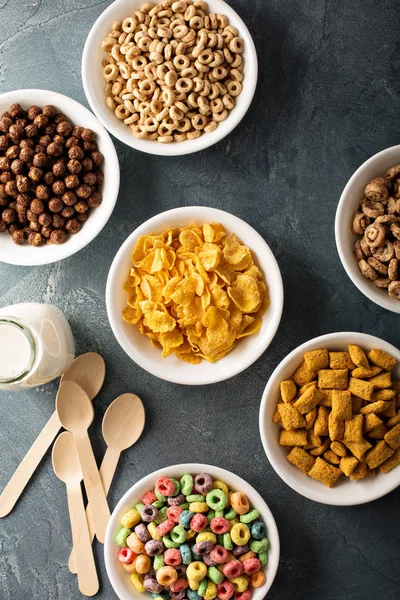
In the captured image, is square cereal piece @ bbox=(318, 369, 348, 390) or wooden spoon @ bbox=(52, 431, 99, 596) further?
wooden spoon @ bbox=(52, 431, 99, 596)

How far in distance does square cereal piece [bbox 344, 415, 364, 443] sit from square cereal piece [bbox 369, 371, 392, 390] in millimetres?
75

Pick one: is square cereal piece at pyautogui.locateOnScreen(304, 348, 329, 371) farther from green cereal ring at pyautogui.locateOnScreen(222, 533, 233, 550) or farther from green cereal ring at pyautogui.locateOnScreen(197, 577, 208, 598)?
green cereal ring at pyautogui.locateOnScreen(197, 577, 208, 598)

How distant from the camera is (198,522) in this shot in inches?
52.9

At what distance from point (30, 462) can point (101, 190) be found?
2.15ft

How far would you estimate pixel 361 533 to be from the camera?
4.78ft

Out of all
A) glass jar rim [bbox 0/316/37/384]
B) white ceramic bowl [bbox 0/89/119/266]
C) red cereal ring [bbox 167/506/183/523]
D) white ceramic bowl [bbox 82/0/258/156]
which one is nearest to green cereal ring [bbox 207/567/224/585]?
red cereal ring [bbox 167/506/183/523]

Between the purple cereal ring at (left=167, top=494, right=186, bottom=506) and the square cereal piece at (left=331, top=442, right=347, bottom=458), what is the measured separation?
13.4 inches

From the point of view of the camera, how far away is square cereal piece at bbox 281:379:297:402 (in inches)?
52.7

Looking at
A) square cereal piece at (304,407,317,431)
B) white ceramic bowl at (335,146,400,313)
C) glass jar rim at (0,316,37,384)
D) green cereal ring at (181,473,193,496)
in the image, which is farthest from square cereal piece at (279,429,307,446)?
glass jar rim at (0,316,37,384)

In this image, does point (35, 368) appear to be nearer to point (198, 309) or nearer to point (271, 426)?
point (198, 309)

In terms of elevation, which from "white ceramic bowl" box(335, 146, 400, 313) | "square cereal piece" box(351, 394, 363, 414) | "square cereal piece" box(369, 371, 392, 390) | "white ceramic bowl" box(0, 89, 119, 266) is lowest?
"square cereal piece" box(351, 394, 363, 414)

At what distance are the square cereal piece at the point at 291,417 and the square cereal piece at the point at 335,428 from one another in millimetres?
56

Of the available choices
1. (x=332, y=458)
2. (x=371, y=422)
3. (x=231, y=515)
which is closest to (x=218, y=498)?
(x=231, y=515)

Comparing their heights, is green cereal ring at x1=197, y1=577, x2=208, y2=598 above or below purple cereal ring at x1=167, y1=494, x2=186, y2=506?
below
